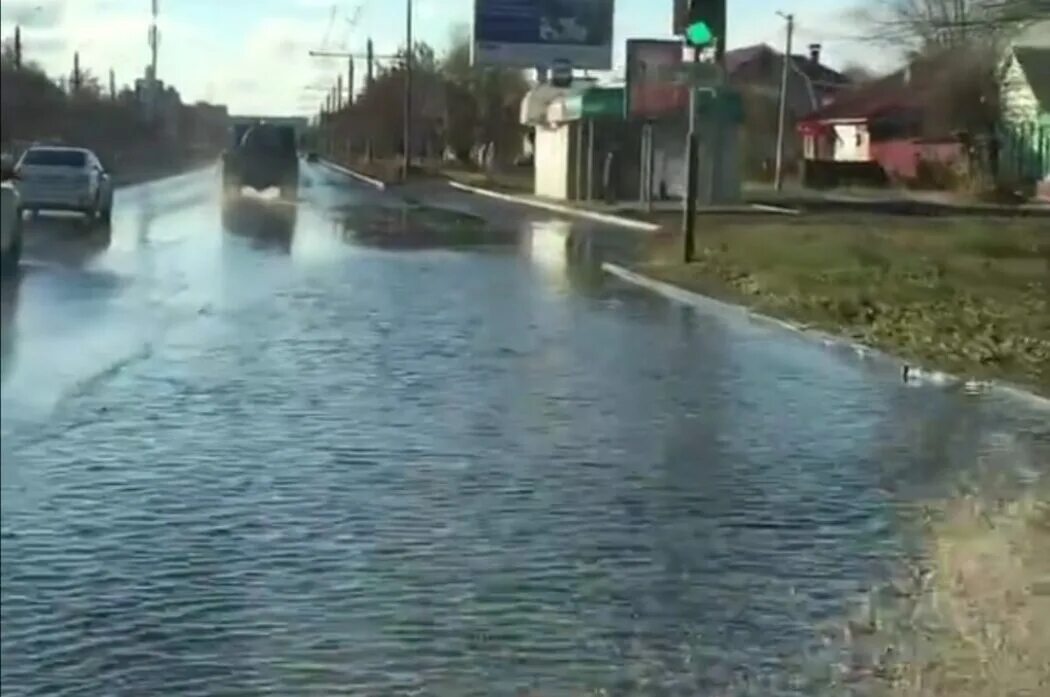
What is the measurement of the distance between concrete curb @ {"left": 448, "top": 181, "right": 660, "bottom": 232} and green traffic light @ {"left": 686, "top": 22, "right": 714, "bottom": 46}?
18.0m

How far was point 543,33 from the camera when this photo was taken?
67.8 meters

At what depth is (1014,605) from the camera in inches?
358

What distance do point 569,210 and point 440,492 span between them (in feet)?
151

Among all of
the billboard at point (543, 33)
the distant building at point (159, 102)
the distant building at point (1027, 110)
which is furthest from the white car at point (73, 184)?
the billboard at point (543, 33)

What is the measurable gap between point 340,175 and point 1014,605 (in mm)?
90957

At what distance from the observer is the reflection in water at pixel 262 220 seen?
38000 mm

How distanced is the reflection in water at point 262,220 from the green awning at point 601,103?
8818mm

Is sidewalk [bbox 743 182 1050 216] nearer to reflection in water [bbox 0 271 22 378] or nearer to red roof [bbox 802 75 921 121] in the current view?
red roof [bbox 802 75 921 121]

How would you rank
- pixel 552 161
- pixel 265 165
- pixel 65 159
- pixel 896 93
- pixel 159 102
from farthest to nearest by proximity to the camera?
pixel 552 161 < pixel 265 165 < pixel 896 93 < pixel 65 159 < pixel 159 102

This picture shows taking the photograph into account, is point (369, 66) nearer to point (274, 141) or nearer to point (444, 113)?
point (274, 141)

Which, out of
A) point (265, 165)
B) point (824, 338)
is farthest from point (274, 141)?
point (824, 338)

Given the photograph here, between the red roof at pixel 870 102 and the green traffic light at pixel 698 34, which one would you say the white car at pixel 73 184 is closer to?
the green traffic light at pixel 698 34

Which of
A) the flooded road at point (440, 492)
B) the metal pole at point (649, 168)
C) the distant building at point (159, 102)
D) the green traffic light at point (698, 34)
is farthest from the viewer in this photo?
the metal pole at point (649, 168)

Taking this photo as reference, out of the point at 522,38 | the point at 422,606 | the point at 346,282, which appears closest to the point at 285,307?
the point at 346,282
